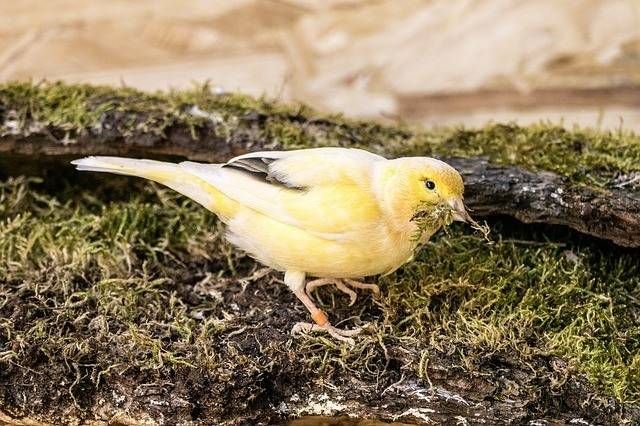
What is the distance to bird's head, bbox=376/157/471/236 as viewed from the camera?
1315mm

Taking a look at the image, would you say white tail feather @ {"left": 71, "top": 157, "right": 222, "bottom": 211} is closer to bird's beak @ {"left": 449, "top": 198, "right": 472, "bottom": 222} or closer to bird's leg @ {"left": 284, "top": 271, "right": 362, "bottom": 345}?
bird's leg @ {"left": 284, "top": 271, "right": 362, "bottom": 345}

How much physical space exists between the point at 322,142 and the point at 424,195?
0.42m

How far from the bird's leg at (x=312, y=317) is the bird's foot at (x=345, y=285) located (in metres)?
0.06

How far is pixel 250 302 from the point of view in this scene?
1499 mm

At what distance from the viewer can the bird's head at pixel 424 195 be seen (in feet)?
4.32

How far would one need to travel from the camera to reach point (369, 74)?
3.37m

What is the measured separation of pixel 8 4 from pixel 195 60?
0.85 m

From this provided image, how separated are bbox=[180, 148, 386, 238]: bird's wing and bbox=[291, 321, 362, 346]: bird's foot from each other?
0.53ft

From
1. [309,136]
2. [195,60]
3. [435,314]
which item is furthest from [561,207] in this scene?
[195,60]

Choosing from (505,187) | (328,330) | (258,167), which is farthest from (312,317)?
(505,187)

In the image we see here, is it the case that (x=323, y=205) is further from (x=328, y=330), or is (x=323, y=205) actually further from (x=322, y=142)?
(x=322, y=142)

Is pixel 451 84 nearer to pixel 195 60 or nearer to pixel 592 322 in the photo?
pixel 195 60

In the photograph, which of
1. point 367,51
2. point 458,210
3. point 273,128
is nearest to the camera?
point 458,210

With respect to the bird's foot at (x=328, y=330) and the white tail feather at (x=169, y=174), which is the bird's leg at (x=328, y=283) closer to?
the bird's foot at (x=328, y=330)
